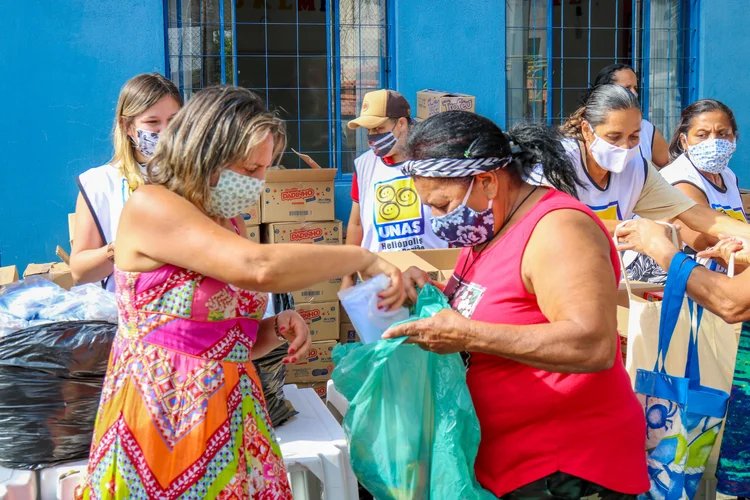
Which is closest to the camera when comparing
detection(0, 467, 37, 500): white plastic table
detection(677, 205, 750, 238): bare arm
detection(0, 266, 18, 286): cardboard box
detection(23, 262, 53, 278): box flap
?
detection(0, 467, 37, 500): white plastic table

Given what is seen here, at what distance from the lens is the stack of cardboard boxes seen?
231 inches

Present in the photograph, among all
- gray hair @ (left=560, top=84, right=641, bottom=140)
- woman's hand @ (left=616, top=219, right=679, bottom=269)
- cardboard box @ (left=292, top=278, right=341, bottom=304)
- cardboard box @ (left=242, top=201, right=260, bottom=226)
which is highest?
gray hair @ (left=560, top=84, right=641, bottom=140)

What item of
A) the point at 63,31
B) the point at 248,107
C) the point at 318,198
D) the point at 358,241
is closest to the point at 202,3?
the point at 63,31

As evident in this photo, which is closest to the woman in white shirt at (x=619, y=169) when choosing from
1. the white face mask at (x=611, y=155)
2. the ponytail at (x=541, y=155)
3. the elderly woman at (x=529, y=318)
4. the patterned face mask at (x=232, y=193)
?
the white face mask at (x=611, y=155)

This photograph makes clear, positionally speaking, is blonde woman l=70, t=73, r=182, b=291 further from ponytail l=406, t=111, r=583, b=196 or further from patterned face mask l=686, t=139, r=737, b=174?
patterned face mask l=686, t=139, r=737, b=174

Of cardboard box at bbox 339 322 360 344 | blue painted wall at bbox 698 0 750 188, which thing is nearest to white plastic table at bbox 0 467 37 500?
cardboard box at bbox 339 322 360 344

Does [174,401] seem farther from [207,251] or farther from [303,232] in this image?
[303,232]

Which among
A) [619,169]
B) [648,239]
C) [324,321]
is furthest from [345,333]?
[648,239]

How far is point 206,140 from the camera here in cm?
193

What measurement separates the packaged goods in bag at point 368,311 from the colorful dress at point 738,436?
1.21 m

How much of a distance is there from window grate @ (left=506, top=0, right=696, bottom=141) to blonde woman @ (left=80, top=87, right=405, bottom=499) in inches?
223

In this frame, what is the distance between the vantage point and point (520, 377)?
2035 millimetres

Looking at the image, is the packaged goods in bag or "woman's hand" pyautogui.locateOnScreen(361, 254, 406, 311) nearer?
"woman's hand" pyautogui.locateOnScreen(361, 254, 406, 311)

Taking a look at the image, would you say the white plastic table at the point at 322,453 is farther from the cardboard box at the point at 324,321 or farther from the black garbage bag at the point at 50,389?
the cardboard box at the point at 324,321
